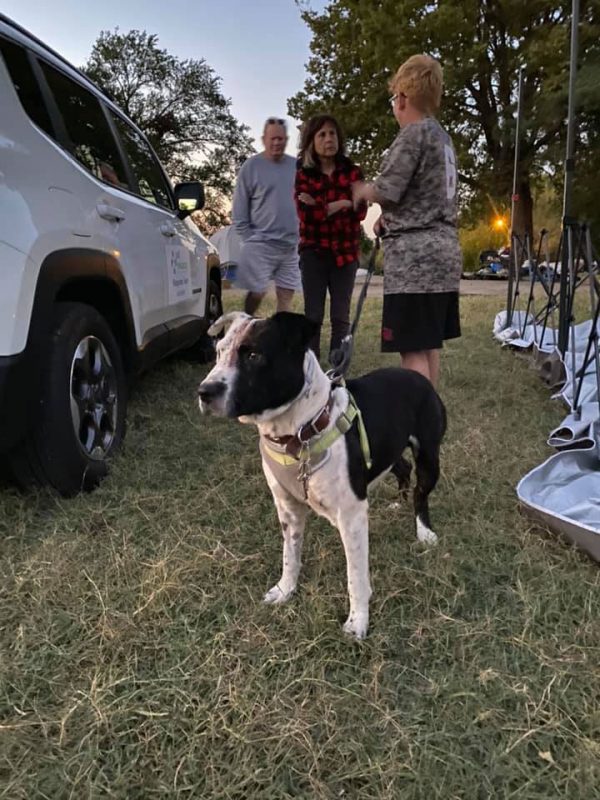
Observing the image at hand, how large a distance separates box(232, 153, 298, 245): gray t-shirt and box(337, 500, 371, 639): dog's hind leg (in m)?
3.43

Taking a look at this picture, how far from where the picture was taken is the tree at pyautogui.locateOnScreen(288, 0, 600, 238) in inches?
733

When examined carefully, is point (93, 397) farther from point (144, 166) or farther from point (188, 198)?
point (188, 198)

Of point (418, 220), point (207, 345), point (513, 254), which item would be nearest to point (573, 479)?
point (418, 220)

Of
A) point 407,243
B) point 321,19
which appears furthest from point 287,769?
point 321,19

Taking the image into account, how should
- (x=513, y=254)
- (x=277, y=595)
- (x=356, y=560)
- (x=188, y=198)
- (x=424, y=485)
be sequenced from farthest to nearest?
(x=513, y=254)
(x=188, y=198)
(x=424, y=485)
(x=277, y=595)
(x=356, y=560)

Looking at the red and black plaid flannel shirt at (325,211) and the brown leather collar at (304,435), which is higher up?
the red and black plaid flannel shirt at (325,211)

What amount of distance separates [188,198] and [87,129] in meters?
1.71

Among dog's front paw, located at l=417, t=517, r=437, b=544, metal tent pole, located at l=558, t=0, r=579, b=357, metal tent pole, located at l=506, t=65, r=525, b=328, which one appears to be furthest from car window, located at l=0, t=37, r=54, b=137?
metal tent pole, located at l=506, t=65, r=525, b=328

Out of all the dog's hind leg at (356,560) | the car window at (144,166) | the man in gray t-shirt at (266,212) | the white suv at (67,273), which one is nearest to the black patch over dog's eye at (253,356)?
the dog's hind leg at (356,560)

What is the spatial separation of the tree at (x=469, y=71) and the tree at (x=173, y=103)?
3.40 metres

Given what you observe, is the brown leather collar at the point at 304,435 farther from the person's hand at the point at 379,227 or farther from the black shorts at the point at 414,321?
the person's hand at the point at 379,227

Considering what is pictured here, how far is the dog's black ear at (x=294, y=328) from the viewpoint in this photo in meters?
1.90

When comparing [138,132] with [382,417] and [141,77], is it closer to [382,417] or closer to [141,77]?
[382,417]

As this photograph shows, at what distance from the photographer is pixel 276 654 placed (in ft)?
6.25
